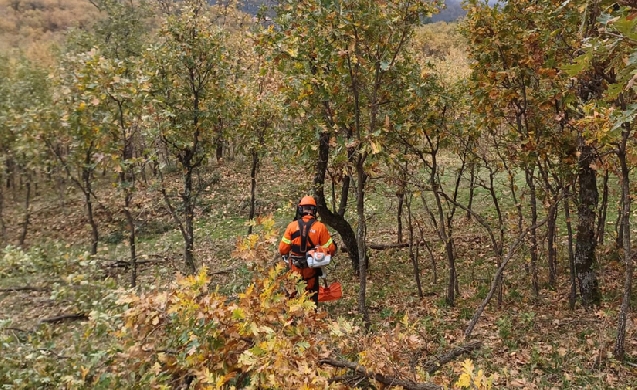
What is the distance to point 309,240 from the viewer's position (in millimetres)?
7238

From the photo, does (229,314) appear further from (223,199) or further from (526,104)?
(223,199)

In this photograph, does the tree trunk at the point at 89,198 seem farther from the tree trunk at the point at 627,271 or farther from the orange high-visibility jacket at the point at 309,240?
the tree trunk at the point at 627,271

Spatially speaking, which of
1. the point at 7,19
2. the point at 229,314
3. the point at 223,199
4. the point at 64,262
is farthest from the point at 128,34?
the point at 7,19

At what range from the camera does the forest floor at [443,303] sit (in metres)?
5.11

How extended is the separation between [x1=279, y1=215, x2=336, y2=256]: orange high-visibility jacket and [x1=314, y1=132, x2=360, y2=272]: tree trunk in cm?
330

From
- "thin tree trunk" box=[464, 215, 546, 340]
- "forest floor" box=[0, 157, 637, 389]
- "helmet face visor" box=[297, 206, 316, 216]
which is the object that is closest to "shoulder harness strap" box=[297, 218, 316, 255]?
"helmet face visor" box=[297, 206, 316, 216]

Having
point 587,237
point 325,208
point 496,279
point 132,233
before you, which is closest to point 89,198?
point 132,233

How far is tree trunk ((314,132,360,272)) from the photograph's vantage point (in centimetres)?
1062

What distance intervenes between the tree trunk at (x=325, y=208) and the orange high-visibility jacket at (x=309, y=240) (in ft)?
10.8

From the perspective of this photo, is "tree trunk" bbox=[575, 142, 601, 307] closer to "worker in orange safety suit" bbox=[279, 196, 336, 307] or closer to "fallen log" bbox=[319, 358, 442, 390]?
"worker in orange safety suit" bbox=[279, 196, 336, 307]

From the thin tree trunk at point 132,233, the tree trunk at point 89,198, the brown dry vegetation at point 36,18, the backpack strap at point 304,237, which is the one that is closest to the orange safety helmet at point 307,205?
the backpack strap at point 304,237

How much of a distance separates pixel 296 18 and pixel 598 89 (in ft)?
15.6

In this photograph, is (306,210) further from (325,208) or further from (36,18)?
(36,18)

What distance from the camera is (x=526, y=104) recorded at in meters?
7.48
